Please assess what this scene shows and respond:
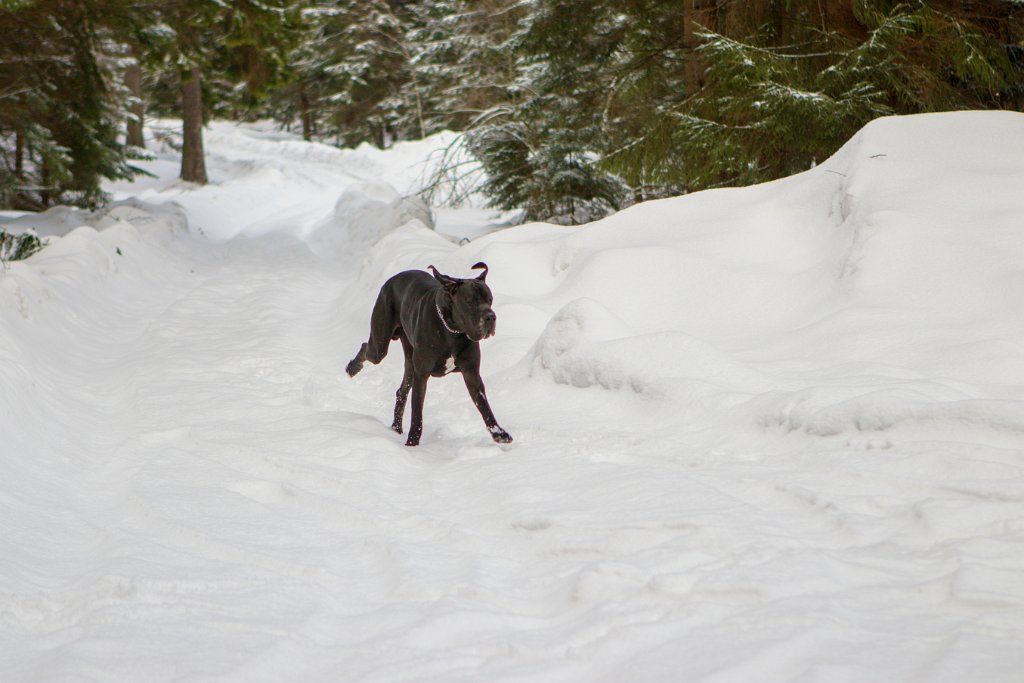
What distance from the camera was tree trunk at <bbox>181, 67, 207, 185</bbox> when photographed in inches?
1087

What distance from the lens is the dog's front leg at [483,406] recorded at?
585 cm

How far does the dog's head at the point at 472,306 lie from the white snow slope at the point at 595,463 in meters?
0.85

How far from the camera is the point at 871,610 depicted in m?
2.91

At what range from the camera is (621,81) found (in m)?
13.6

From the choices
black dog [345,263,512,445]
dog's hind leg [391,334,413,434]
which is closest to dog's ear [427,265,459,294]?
black dog [345,263,512,445]

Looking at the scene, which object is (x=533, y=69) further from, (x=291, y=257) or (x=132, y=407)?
(x=132, y=407)

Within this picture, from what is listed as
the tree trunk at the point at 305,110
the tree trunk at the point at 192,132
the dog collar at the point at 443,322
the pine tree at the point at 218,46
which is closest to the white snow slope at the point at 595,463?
the dog collar at the point at 443,322

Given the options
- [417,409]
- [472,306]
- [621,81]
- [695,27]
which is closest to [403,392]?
[417,409]

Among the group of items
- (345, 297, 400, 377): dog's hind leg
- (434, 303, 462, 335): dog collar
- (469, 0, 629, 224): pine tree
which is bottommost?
(345, 297, 400, 377): dog's hind leg

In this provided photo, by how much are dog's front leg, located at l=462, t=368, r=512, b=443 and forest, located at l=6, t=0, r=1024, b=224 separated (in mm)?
5723

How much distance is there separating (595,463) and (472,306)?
55.6 inches

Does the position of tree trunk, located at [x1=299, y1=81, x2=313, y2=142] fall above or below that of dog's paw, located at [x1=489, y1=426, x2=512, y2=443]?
above

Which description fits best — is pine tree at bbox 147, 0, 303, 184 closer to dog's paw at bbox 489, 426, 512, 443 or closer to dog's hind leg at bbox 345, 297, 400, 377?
dog's hind leg at bbox 345, 297, 400, 377

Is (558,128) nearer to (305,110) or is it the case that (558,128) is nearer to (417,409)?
(417,409)
